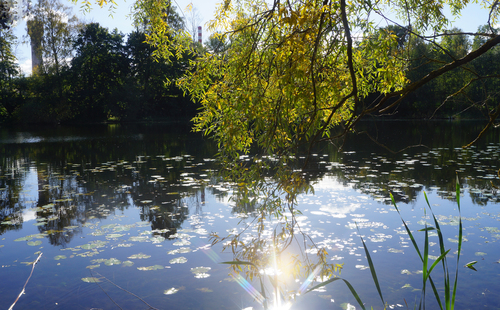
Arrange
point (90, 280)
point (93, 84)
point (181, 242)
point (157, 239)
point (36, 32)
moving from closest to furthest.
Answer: point (90, 280)
point (181, 242)
point (157, 239)
point (36, 32)
point (93, 84)

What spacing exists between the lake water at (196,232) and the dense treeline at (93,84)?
26.5 m

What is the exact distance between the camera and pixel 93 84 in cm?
3659

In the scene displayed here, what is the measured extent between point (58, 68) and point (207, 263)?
36619 mm

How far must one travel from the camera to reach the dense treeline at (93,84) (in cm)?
3462

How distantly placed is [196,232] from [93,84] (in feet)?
116

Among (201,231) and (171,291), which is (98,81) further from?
(171,291)

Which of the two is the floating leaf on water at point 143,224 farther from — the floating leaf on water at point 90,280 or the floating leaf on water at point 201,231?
the floating leaf on water at point 90,280

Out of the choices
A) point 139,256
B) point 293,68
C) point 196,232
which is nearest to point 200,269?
point 139,256

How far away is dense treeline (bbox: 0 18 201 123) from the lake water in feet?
86.9

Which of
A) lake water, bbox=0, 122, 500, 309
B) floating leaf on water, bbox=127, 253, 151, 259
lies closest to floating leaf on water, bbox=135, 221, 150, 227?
lake water, bbox=0, 122, 500, 309

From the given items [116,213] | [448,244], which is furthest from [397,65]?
[116,213]

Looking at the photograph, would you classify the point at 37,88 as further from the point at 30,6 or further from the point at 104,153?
the point at 104,153

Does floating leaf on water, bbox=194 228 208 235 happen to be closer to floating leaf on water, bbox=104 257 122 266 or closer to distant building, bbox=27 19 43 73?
floating leaf on water, bbox=104 257 122 266

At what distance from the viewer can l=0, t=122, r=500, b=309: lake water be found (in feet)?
12.0
